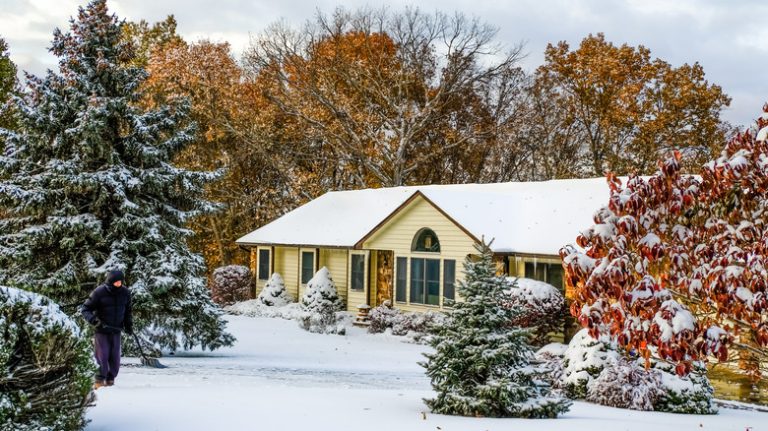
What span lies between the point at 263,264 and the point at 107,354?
79.2 ft

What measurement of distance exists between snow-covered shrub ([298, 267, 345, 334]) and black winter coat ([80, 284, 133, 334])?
1429 centimetres

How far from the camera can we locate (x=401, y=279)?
28.5 metres

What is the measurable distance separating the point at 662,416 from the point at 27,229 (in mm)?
13381

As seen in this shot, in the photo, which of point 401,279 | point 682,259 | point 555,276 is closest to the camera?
point 682,259

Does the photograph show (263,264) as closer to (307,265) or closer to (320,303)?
(307,265)

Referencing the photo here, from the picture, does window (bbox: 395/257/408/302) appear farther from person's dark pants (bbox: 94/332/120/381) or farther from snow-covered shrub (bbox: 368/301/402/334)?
person's dark pants (bbox: 94/332/120/381)

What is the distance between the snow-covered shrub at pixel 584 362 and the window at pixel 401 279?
1281 cm

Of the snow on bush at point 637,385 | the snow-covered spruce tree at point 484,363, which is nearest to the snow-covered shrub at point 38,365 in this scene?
the snow-covered spruce tree at point 484,363

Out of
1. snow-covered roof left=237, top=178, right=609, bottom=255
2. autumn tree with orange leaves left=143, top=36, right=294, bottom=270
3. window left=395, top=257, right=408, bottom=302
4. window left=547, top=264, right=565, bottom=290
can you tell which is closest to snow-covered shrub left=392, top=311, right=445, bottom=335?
window left=395, top=257, right=408, bottom=302

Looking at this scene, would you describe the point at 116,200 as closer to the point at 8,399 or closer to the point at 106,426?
the point at 106,426

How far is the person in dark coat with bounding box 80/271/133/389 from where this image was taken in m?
11.8

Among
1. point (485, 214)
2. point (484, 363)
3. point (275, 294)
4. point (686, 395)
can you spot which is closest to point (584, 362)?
point (686, 395)

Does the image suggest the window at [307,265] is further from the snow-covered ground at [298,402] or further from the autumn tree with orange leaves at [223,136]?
the snow-covered ground at [298,402]

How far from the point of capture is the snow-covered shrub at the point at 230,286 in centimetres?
3612
